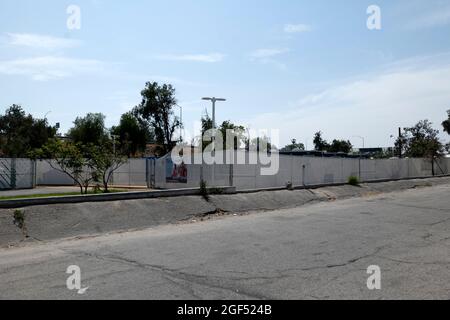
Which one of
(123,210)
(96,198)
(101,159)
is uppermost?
(101,159)

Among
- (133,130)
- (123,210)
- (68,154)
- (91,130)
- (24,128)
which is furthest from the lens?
(91,130)

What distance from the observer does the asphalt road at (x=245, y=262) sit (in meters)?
6.21

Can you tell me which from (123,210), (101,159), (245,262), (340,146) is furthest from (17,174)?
(340,146)

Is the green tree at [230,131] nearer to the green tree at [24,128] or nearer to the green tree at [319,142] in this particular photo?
the green tree at [24,128]

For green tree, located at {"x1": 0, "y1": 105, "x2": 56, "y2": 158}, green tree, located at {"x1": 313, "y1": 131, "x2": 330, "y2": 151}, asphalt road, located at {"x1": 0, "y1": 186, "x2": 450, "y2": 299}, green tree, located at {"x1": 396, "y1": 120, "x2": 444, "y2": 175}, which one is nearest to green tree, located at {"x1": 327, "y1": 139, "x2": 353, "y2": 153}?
green tree, located at {"x1": 313, "y1": 131, "x2": 330, "y2": 151}

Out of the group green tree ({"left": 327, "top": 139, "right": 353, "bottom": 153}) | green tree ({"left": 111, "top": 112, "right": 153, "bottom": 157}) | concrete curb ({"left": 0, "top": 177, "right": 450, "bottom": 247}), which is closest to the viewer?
concrete curb ({"left": 0, "top": 177, "right": 450, "bottom": 247})

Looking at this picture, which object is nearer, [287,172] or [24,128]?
[287,172]

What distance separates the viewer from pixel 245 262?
316 inches

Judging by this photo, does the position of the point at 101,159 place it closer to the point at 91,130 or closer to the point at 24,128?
the point at 24,128

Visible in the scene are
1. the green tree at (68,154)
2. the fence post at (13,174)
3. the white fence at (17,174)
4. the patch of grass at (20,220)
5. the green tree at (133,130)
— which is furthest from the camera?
the green tree at (133,130)

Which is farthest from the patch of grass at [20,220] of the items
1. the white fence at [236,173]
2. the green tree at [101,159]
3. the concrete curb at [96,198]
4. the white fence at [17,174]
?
the white fence at [17,174]

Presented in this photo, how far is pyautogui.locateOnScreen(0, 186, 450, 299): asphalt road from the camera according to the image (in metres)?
6.21

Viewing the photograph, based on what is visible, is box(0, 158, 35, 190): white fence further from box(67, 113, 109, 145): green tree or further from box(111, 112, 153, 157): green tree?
box(67, 113, 109, 145): green tree
